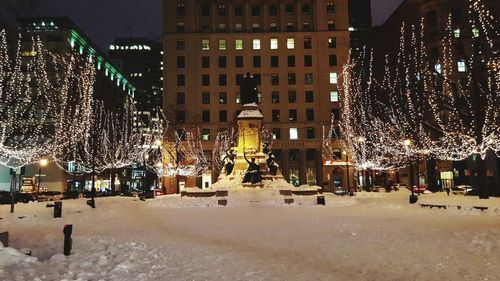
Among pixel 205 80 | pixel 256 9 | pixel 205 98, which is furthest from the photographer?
pixel 256 9

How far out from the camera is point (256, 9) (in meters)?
75.0

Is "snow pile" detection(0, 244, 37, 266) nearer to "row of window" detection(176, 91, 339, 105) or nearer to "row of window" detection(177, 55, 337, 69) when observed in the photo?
"row of window" detection(176, 91, 339, 105)

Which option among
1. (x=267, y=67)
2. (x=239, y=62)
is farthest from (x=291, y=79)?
(x=239, y=62)

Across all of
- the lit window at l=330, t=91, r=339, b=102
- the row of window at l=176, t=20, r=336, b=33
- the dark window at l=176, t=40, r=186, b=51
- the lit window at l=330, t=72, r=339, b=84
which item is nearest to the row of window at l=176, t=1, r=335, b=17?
the row of window at l=176, t=20, r=336, b=33

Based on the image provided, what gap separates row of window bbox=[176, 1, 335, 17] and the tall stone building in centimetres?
17

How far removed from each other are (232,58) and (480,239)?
64.1m

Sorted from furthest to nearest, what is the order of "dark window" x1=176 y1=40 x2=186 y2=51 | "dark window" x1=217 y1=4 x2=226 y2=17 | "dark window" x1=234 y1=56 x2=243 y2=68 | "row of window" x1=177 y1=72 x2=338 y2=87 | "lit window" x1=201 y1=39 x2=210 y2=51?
1. "dark window" x1=217 y1=4 x2=226 y2=17
2. "dark window" x1=234 y1=56 x2=243 y2=68
3. "lit window" x1=201 y1=39 x2=210 y2=51
4. "dark window" x1=176 y1=40 x2=186 y2=51
5. "row of window" x1=177 y1=72 x2=338 y2=87

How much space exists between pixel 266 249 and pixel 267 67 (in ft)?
209

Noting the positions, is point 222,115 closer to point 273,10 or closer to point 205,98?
point 205,98

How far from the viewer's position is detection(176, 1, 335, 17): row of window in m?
73.7

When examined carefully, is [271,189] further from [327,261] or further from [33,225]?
[327,261]

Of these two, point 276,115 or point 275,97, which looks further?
point 275,97

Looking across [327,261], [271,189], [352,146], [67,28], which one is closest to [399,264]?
[327,261]

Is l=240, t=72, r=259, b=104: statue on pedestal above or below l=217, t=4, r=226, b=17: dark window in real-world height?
below
